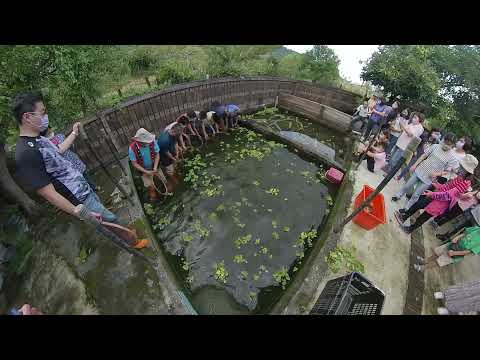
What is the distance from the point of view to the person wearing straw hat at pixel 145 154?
15.9 feet

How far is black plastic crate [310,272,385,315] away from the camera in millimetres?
3285

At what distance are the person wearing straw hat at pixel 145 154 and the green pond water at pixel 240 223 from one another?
2.68 ft

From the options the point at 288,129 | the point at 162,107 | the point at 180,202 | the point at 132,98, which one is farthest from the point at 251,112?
the point at 180,202

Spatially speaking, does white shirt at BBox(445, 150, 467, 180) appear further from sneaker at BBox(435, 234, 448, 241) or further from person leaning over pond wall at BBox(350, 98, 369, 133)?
person leaning over pond wall at BBox(350, 98, 369, 133)

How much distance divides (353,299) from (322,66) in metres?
16.9

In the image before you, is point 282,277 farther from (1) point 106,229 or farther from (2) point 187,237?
→ (1) point 106,229

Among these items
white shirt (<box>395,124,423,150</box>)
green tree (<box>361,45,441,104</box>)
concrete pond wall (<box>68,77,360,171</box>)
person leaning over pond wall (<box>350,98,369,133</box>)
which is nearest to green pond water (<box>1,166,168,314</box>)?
concrete pond wall (<box>68,77,360,171</box>)

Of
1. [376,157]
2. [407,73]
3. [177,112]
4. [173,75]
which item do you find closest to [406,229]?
[376,157]

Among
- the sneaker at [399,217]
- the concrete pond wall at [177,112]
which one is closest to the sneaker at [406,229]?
the sneaker at [399,217]

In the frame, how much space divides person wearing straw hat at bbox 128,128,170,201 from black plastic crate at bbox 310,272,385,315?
452cm

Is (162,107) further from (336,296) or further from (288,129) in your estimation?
(336,296)

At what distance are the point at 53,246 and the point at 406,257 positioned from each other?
7.37 metres

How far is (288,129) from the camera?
9781mm

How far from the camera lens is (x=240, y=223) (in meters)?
5.58
